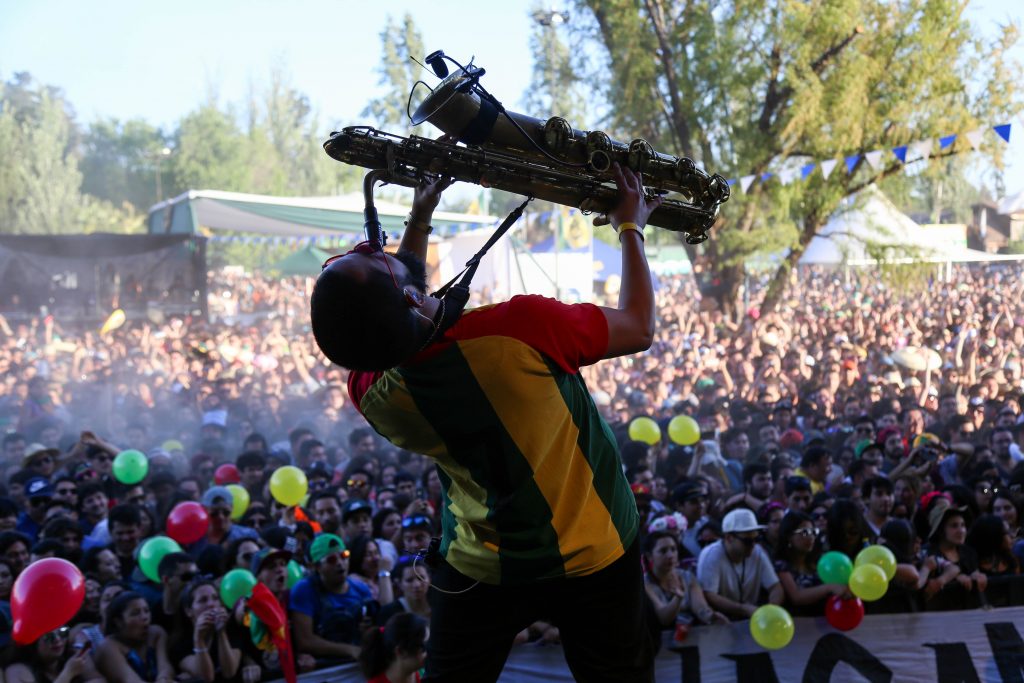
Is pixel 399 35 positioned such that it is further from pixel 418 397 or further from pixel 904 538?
pixel 418 397

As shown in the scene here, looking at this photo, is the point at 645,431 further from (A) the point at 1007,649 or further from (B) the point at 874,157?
(B) the point at 874,157

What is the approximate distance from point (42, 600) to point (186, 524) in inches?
77.5

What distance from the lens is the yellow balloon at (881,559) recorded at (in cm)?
562

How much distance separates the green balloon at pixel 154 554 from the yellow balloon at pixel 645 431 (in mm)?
4827

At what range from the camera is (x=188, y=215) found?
738 inches

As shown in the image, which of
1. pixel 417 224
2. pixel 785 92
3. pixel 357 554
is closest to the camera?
pixel 417 224

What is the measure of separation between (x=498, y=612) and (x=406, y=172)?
1.22 metres

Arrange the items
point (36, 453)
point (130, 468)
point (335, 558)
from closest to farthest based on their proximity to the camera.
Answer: point (335, 558), point (130, 468), point (36, 453)

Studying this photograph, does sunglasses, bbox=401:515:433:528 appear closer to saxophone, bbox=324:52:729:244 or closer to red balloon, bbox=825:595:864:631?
red balloon, bbox=825:595:864:631

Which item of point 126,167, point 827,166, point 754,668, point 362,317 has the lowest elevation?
point 754,668

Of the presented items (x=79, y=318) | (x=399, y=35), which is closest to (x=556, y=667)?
(x=79, y=318)

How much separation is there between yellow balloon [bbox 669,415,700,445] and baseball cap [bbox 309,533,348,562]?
171 inches

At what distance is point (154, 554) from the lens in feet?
19.1

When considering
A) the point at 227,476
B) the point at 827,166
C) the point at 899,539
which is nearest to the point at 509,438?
the point at 899,539
